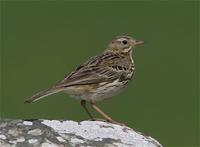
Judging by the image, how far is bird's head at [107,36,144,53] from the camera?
12.5 metres

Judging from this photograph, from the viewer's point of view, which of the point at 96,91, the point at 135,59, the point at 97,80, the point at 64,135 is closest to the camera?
the point at 64,135

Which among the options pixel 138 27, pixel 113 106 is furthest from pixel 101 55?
pixel 138 27

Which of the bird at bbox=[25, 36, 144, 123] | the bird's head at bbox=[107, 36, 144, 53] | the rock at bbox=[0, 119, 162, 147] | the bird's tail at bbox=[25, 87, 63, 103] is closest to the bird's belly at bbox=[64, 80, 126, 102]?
the bird at bbox=[25, 36, 144, 123]

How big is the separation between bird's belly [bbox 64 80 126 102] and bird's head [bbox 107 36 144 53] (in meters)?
1.21

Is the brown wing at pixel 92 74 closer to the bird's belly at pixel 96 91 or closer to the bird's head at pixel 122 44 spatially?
the bird's belly at pixel 96 91

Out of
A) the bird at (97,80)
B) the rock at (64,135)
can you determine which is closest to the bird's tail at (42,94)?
the bird at (97,80)

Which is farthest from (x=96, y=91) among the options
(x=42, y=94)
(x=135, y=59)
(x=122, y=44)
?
(x=135, y=59)

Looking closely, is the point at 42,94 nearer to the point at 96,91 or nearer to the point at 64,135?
the point at 96,91

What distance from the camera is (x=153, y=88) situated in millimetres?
22078

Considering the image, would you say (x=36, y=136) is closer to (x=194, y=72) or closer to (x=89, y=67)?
(x=89, y=67)

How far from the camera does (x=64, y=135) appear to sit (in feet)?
27.7

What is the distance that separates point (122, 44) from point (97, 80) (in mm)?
1371

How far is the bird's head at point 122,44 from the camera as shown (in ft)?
41.0

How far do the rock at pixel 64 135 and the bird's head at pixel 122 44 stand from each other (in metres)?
3.38
